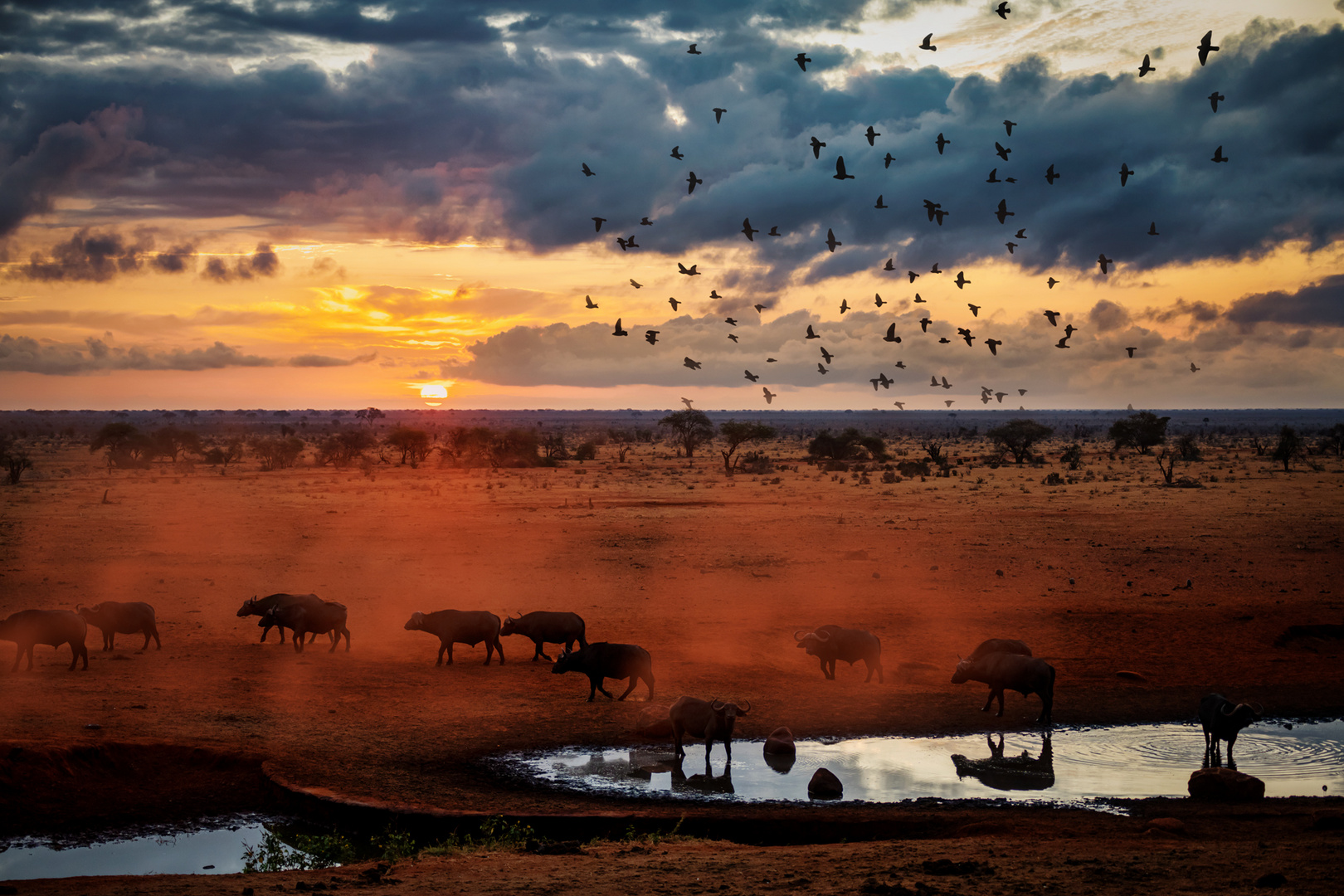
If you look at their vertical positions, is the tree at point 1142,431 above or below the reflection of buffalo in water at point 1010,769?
above

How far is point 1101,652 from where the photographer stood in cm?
2114

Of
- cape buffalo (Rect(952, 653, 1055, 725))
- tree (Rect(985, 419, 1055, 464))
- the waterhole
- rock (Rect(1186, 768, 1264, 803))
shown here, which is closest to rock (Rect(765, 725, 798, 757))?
the waterhole

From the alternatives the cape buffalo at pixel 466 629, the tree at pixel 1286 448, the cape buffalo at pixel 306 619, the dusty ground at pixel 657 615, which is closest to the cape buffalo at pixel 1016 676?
the dusty ground at pixel 657 615

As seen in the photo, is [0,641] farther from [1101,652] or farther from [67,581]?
[1101,652]

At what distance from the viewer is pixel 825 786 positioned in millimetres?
12945

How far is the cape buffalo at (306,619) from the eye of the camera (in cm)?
2042

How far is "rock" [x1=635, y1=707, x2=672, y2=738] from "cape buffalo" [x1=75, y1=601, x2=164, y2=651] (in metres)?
10.5

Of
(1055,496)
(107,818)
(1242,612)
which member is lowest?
(107,818)

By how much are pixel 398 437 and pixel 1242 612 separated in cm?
6587

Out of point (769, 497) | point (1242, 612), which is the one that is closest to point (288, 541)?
point (769, 497)

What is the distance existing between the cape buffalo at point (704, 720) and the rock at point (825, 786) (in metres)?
1.53

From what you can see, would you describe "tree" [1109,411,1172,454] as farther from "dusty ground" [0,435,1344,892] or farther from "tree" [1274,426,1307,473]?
"dusty ground" [0,435,1344,892]

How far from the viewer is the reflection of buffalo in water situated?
44.6 ft

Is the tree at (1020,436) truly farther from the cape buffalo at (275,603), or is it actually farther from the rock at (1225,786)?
the rock at (1225,786)
